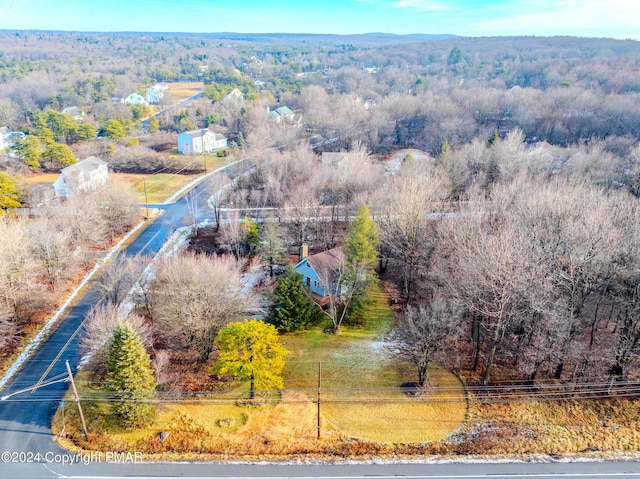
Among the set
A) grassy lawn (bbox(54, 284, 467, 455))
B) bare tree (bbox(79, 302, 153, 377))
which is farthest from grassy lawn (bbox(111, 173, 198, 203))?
grassy lawn (bbox(54, 284, 467, 455))

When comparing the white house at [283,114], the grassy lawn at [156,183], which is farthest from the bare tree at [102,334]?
the white house at [283,114]

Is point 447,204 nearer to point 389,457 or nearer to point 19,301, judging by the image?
point 389,457

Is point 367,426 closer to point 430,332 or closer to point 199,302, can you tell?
point 430,332

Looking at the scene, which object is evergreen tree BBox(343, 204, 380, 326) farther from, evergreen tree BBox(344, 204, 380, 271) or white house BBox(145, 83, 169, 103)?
white house BBox(145, 83, 169, 103)

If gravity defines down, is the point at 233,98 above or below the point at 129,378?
above

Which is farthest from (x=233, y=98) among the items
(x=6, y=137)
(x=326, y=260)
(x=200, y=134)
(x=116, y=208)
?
(x=326, y=260)

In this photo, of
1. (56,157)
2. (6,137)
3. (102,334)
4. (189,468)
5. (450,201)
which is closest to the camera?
(189,468)
